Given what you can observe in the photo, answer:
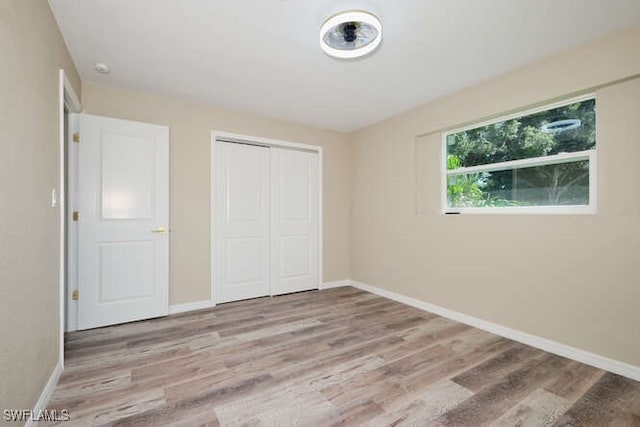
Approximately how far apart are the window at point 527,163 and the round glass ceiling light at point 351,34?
5.61 feet

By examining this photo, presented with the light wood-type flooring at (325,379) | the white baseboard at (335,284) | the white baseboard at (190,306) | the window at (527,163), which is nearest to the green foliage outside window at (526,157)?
the window at (527,163)

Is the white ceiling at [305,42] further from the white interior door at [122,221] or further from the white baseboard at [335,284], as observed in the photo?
the white baseboard at [335,284]

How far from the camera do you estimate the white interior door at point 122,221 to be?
285 centimetres

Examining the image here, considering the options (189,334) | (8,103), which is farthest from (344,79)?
(189,334)

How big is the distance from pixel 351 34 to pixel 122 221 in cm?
284

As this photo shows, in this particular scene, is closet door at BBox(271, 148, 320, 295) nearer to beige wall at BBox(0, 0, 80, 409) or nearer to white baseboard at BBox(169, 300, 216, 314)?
white baseboard at BBox(169, 300, 216, 314)

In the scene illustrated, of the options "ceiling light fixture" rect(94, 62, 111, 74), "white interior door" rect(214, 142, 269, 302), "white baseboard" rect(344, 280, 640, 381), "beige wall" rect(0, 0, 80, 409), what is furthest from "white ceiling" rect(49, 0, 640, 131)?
"white baseboard" rect(344, 280, 640, 381)

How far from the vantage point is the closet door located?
415 cm

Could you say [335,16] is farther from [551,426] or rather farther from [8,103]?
[551,426]

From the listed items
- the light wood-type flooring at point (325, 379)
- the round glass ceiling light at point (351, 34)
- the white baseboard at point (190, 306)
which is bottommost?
the light wood-type flooring at point (325, 379)

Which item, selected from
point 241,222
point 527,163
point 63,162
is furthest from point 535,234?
point 63,162

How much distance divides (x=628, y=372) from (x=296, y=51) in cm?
348

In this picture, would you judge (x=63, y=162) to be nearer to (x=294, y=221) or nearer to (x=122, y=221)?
(x=122, y=221)

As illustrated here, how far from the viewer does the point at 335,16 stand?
190cm
